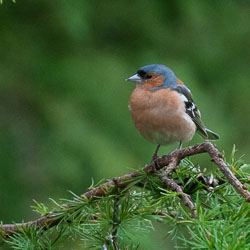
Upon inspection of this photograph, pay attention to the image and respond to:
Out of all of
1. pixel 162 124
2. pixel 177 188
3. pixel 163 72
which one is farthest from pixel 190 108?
pixel 177 188

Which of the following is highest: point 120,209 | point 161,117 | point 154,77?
point 154,77

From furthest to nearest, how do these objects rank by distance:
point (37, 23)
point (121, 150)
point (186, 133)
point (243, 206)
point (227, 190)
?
point (37, 23) < point (121, 150) < point (186, 133) < point (227, 190) < point (243, 206)

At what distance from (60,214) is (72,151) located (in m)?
2.90

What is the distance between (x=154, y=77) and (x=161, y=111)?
43 cm

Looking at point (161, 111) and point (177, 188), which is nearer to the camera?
point (177, 188)

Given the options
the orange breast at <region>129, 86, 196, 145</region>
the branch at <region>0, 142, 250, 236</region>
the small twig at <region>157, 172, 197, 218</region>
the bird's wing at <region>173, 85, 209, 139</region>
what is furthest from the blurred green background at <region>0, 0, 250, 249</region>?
the small twig at <region>157, 172, 197, 218</region>

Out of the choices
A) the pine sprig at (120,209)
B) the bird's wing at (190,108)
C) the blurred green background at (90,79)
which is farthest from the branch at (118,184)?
the blurred green background at (90,79)

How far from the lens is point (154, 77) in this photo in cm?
405

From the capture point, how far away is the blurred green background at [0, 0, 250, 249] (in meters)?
5.07

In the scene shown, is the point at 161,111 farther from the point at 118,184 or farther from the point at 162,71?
the point at 118,184

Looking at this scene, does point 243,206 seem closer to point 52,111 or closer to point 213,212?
point 213,212

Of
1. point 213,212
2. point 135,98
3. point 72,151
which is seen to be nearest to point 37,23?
point 72,151

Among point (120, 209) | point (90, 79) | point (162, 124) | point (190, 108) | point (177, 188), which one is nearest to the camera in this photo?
point (177, 188)

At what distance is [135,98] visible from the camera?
383 cm
